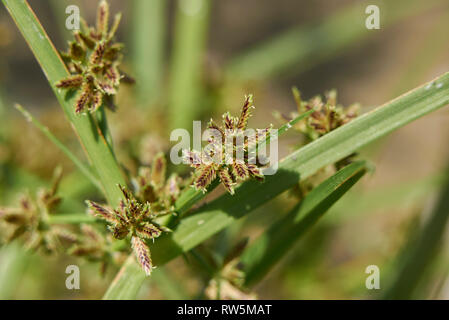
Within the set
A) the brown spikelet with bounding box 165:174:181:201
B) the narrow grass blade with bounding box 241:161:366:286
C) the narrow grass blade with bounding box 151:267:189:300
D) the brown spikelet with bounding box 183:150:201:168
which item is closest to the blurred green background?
the narrow grass blade with bounding box 151:267:189:300

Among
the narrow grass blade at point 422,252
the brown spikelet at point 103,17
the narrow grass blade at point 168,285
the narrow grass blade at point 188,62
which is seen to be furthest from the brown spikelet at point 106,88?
the narrow grass blade at point 188,62

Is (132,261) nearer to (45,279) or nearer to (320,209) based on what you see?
(320,209)

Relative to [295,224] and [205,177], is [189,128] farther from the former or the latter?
[205,177]

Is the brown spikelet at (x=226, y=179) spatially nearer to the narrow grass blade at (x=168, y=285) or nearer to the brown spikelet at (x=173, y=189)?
the brown spikelet at (x=173, y=189)

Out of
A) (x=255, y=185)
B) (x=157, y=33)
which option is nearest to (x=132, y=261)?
(x=255, y=185)

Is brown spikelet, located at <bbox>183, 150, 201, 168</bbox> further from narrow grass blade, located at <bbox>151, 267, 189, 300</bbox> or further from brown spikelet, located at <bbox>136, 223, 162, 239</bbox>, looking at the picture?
narrow grass blade, located at <bbox>151, 267, 189, 300</bbox>

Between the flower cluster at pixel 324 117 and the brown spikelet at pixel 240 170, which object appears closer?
the brown spikelet at pixel 240 170
